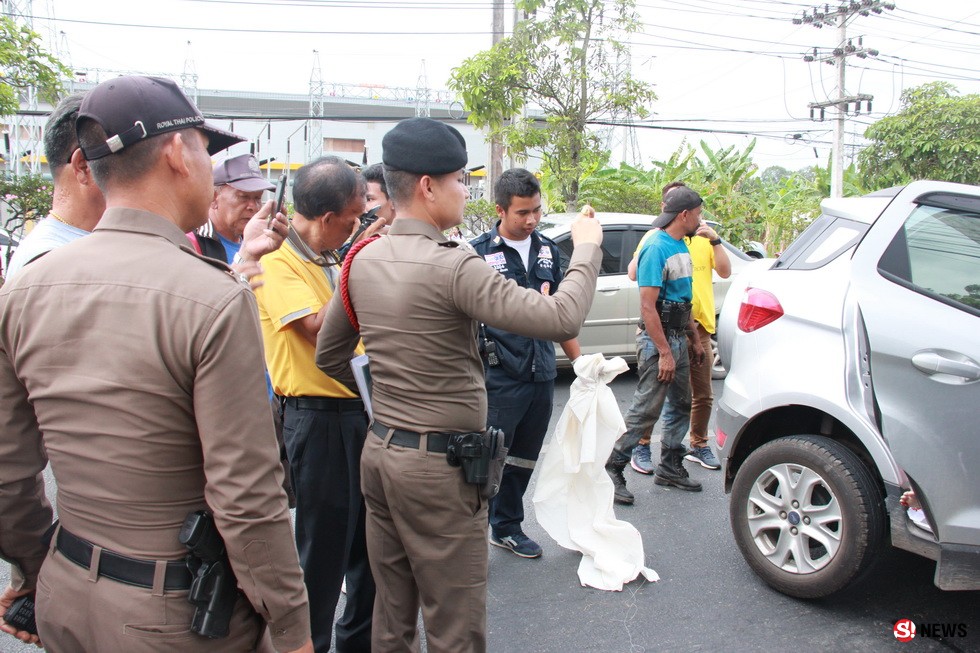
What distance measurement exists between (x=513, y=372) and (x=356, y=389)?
1189 mm

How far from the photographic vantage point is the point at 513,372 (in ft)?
12.0

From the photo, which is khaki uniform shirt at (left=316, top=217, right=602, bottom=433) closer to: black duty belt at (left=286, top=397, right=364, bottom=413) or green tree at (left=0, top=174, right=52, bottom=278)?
black duty belt at (left=286, top=397, right=364, bottom=413)

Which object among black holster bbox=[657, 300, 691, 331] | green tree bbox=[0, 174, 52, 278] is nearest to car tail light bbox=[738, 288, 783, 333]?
black holster bbox=[657, 300, 691, 331]

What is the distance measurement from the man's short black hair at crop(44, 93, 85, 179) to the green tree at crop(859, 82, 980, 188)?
17.6m

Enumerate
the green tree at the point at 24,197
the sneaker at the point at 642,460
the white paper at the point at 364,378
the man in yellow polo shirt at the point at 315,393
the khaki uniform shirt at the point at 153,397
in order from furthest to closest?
the green tree at the point at 24,197 < the sneaker at the point at 642,460 < the man in yellow polo shirt at the point at 315,393 < the white paper at the point at 364,378 < the khaki uniform shirt at the point at 153,397

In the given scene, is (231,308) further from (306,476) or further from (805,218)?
(805,218)

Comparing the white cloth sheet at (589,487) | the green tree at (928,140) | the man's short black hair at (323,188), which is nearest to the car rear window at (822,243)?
the white cloth sheet at (589,487)

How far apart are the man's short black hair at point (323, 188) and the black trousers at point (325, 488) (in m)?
0.71

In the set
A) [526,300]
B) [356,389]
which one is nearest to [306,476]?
[356,389]

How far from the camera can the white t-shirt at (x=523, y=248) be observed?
12.7 feet

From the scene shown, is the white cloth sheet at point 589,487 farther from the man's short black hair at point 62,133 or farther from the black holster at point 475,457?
the man's short black hair at point 62,133

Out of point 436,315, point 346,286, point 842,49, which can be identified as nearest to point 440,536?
point 436,315

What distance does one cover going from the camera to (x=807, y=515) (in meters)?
3.25

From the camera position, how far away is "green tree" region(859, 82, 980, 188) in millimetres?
15617
